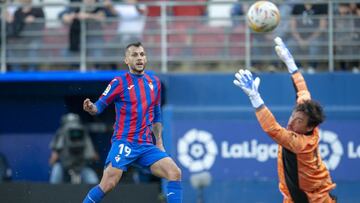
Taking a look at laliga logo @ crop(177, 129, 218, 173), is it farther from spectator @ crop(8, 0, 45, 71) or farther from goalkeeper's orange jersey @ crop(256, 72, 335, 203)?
goalkeeper's orange jersey @ crop(256, 72, 335, 203)

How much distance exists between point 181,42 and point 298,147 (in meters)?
6.48

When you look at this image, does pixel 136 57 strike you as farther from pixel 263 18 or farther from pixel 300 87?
pixel 263 18

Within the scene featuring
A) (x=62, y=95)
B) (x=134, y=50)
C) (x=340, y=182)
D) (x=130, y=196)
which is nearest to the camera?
(x=134, y=50)

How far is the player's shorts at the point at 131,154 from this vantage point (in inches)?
398

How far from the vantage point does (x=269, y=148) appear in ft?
46.8

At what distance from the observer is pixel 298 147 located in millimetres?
8625

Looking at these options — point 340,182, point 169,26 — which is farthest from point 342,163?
point 169,26

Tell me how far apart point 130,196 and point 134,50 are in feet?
10.7

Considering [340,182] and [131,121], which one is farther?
[340,182]

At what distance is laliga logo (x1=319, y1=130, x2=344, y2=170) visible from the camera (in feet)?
46.8

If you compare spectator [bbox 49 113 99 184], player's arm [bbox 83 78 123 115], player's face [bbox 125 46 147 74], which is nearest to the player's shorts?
player's arm [bbox 83 78 123 115]

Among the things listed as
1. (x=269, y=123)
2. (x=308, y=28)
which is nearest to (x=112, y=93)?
(x=269, y=123)

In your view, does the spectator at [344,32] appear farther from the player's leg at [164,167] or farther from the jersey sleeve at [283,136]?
the jersey sleeve at [283,136]

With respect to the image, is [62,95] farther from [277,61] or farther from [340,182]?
[340,182]
